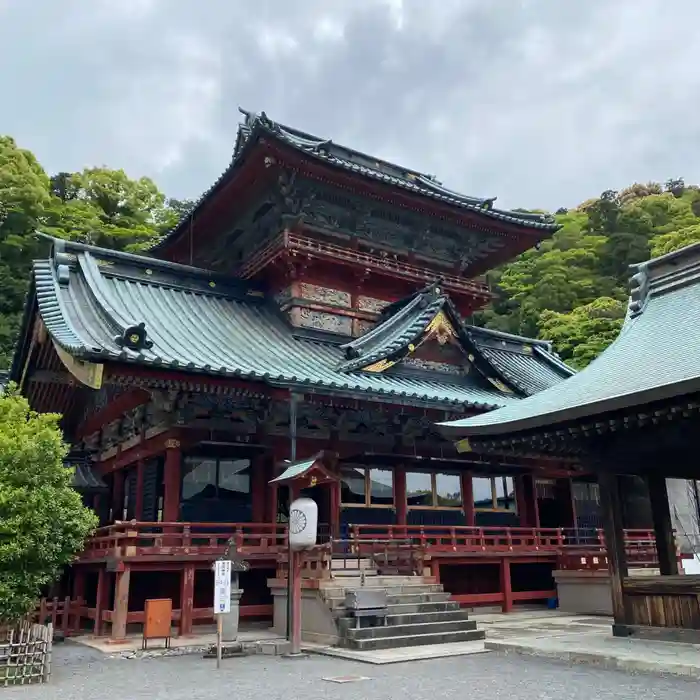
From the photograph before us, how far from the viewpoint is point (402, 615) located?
→ 12250 mm

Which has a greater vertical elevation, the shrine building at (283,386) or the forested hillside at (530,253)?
the forested hillside at (530,253)

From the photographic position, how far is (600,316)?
151 ft

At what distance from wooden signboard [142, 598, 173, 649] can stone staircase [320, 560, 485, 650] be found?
9.13 ft

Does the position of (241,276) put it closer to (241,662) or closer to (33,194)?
(241,662)

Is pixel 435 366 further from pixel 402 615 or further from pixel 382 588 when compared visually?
pixel 402 615

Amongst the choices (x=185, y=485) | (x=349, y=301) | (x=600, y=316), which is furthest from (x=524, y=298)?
(x=185, y=485)

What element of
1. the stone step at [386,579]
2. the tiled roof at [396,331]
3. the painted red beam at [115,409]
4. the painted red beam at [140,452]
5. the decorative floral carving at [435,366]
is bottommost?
the stone step at [386,579]

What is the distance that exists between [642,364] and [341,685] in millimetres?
6899

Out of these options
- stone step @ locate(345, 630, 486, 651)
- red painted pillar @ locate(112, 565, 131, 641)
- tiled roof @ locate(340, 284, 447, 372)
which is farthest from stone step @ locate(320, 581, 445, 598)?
tiled roof @ locate(340, 284, 447, 372)

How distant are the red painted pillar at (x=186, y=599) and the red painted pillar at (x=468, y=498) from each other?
8291 mm

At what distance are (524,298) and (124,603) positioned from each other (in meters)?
46.6

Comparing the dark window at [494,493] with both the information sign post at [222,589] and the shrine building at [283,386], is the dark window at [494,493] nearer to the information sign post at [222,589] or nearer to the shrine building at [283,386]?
the shrine building at [283,386]

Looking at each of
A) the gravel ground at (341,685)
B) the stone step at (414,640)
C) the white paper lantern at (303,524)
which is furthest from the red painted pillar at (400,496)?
the gravel ground at (341,685)

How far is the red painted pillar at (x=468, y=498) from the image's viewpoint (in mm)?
18672
